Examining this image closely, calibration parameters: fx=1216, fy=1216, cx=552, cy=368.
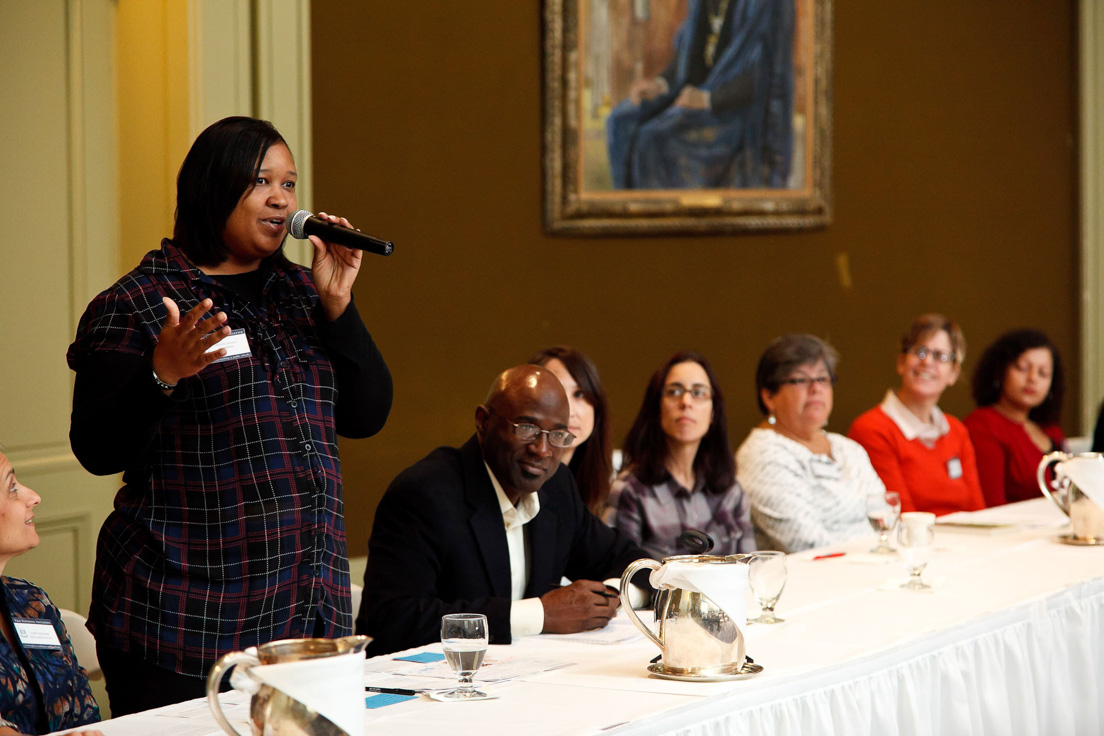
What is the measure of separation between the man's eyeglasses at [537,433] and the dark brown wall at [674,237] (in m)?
1.91

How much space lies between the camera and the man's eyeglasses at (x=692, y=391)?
11.3ft

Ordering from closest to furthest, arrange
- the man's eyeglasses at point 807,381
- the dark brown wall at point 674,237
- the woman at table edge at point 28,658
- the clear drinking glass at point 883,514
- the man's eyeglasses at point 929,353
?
the woman at table edge at point 28,658 < the clear drinking glass at point 883,514 < the man's eyeglasses at point 807,381 < the dark brown wall at point 674,237 < the man's eyeglasses at point 929,353

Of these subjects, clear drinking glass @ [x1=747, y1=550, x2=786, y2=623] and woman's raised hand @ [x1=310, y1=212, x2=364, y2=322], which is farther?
clear drinking glass @ [x1=747, y1=550, x2=786, y2=623]

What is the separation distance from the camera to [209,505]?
1909 mm

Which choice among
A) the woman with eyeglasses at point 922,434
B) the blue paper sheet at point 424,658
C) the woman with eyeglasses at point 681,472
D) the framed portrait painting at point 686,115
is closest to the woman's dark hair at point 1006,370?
the woman with eyeglasses at point 922,434

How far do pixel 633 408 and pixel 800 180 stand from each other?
1301mm

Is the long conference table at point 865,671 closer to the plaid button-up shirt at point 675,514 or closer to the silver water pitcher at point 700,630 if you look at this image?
the silver water pitcher at point 700,630

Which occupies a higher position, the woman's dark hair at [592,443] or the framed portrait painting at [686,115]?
the framed portrait painting at [686,115]

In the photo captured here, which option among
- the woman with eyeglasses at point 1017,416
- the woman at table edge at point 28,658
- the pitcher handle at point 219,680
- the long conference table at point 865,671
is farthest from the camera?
the woman with eyeglasses at point 1017,416

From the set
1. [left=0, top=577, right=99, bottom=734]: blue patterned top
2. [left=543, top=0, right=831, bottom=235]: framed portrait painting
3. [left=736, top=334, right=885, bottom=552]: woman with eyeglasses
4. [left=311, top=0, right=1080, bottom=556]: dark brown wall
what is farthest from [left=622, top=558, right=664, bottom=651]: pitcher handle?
[left=543, top=0, right=831, bottom=235]: framed portrait painting

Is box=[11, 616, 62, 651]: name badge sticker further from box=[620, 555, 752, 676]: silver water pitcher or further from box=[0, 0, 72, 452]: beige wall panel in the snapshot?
box=[0, 0, 72, 452]: beige wall panel

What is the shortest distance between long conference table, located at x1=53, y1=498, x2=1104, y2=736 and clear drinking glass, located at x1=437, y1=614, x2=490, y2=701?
4 cm

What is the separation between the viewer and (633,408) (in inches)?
196

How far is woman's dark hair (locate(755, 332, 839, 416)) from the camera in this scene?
381 centimetres
